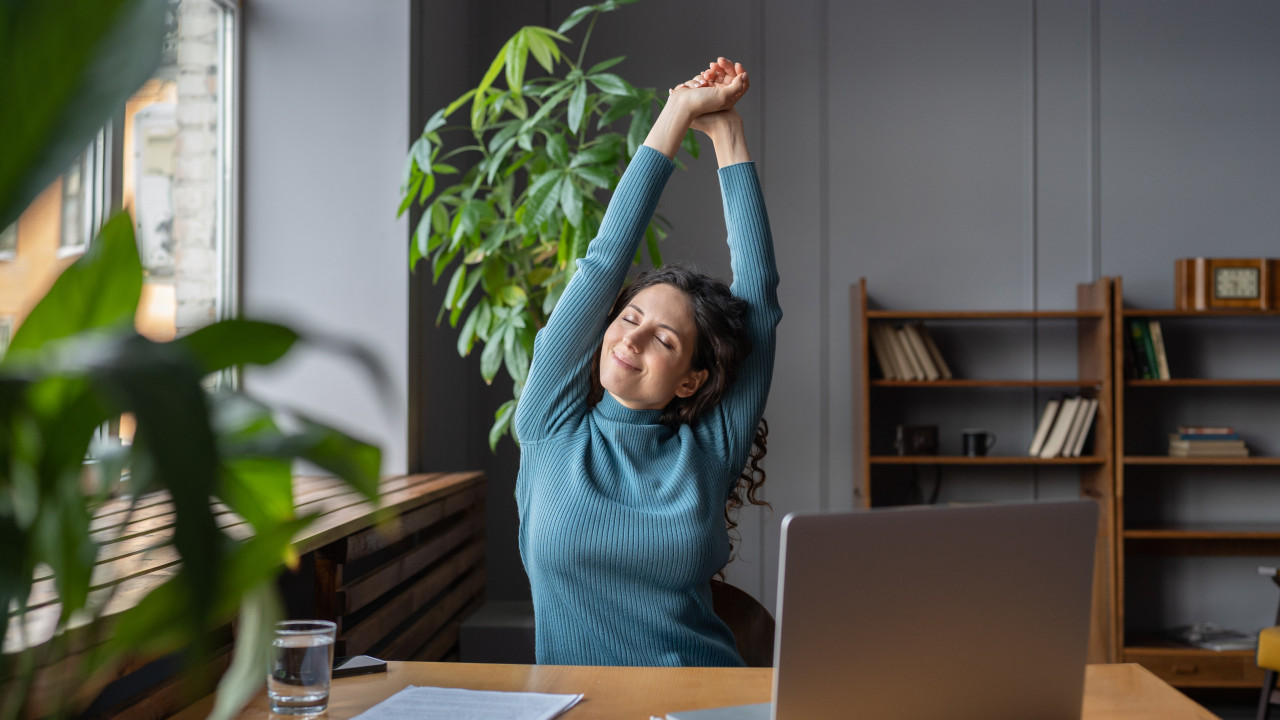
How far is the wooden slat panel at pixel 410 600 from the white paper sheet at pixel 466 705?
91cm

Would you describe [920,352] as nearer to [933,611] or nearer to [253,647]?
[933,611]

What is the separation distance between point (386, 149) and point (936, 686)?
2.53m

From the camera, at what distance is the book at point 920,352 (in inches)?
154

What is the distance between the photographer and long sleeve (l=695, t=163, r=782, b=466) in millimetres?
1715

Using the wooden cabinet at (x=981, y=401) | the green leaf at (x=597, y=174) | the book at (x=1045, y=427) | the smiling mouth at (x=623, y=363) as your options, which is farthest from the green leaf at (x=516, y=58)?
the book at (x=1045, y=427)

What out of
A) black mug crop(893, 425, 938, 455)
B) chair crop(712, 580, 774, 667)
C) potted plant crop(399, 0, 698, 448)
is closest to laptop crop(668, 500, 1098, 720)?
chair crop(712, 580, 774, 667)

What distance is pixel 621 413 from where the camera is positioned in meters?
1.62

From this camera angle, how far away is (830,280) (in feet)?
14.0

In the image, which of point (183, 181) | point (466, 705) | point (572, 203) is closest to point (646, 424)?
point (466, 705)

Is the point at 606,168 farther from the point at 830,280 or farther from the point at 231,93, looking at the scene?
the point at 830,280

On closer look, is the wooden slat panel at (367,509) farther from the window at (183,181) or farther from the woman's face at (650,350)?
the window at (183,181)

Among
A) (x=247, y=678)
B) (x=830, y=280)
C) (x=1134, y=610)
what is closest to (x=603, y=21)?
(x=830, y=280)

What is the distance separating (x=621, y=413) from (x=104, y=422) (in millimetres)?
1319

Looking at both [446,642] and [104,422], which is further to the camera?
[446,642]
